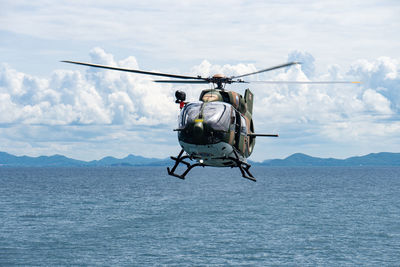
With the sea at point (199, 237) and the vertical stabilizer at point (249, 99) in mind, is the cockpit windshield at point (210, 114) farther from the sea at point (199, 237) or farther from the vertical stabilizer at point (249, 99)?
the sea at point (199, 237)

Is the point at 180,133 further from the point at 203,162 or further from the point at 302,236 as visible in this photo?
the point at 302,236

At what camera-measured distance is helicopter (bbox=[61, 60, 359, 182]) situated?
2252 centimetres

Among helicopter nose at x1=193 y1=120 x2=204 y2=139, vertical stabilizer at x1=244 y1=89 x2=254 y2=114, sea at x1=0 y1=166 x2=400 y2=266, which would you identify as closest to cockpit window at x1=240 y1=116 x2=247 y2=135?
vertical stabilizer at x1=244 y1=89 x2=254 y2=114

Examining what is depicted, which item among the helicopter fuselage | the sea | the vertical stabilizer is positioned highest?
the vertical stabilizer

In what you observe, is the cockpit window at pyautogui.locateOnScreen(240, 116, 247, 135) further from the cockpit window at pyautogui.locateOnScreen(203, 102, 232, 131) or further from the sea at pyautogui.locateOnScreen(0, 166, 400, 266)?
the sea at pyautogui.locateOnScreen(0, 166, 400, 266)

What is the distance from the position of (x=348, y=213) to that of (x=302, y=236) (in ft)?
167

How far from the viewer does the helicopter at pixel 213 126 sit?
22.5m

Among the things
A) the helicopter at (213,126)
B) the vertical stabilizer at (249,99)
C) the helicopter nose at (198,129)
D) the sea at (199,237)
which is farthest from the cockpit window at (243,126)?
the sea at (199,237)

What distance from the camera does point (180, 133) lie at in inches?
917

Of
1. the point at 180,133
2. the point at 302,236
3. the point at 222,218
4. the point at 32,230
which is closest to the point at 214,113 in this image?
the point at 180,133

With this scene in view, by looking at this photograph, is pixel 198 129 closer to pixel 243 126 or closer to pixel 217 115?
pixel 217 115

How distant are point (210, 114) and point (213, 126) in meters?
0.67

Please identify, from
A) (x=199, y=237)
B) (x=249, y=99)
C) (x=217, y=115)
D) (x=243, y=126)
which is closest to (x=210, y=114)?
(x=217, y=115)

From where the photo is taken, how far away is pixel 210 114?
898 inches
